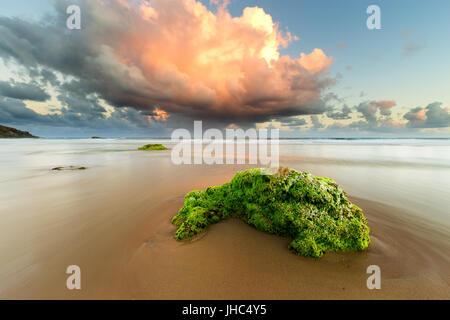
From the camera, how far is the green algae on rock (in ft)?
8.36

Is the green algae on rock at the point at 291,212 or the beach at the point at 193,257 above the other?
the green algae on rock at the point at 291,212

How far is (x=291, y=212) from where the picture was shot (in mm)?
2822

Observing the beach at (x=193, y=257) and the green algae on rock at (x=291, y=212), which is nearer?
the beach at (x=193, y=257)

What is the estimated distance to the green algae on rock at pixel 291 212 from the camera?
2549 millimetres

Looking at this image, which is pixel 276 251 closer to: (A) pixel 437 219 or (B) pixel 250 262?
(B) pixel 250 262

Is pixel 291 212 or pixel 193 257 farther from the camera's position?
pixel 291 212

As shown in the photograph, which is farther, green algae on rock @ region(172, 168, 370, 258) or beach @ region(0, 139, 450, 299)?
green algae on rock @ region(172, 168, 370, 258)

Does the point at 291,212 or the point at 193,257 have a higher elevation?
the point at 291,212

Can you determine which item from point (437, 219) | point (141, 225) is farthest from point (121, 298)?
point (437, 219)
